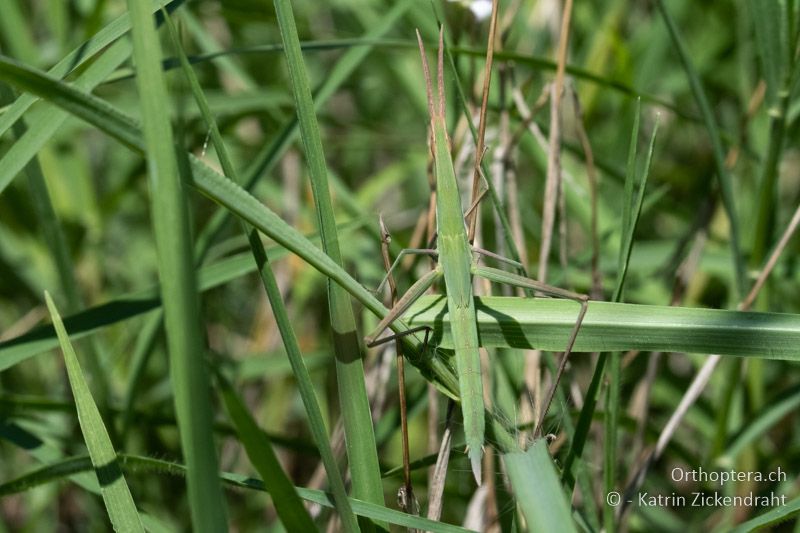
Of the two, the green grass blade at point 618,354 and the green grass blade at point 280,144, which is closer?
the green grass blade at point 618,354

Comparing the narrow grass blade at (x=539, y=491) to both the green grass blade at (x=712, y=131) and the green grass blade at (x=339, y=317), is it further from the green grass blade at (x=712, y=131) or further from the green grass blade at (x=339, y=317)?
the green grass blade at (x=712, y=131)

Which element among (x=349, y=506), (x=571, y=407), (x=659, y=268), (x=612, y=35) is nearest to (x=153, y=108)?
(x=349, y=506)

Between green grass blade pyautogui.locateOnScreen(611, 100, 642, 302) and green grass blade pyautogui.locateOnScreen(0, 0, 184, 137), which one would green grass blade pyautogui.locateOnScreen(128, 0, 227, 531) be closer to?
green grass blade pyautogui.locateOnScreen(0, 0, 184, 137)

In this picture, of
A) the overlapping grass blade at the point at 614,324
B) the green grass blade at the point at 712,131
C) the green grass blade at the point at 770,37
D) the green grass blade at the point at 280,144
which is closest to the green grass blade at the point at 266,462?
the overlapping grass blade at the point at 614,324

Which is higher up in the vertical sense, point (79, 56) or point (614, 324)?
point (79, 56)

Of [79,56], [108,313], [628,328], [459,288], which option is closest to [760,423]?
[628,328]

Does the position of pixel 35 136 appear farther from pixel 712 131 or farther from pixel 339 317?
pixel 712 131

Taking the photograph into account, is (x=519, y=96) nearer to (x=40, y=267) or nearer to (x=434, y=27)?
(x=434, y=27)
